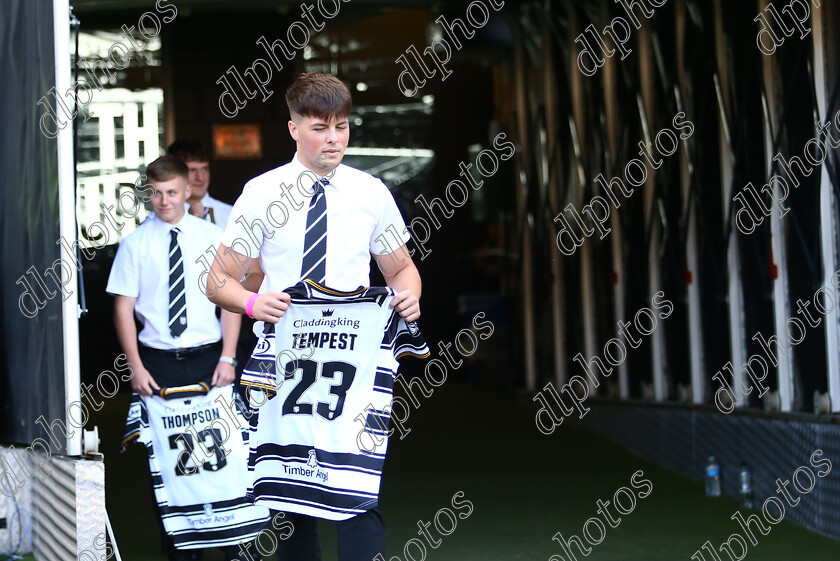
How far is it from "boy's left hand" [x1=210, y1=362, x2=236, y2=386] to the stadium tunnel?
678 mm

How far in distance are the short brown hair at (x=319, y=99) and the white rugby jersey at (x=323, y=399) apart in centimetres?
41

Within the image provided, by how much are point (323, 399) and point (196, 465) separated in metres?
1.81

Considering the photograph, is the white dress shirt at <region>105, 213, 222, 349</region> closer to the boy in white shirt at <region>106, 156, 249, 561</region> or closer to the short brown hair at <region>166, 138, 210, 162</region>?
the boy in white shirt at <region>106, 156, 249, 561</region>

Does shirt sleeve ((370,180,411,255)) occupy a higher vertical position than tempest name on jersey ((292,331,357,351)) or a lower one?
higher

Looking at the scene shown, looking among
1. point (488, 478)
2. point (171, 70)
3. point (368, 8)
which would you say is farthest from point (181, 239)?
point (171, 70)

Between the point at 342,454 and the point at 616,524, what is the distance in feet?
8.59

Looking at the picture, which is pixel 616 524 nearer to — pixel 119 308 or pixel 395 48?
pixel 119 308

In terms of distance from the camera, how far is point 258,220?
2732 millimetres

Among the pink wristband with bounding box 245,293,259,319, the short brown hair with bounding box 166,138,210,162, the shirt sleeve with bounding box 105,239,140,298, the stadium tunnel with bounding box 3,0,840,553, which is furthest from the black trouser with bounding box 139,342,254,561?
the pink wristband with bounding box 245,293,259,319

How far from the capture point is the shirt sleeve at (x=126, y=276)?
14.1 feet

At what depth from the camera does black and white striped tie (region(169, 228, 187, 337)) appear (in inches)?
169

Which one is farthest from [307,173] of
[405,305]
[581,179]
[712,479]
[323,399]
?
[581,179]

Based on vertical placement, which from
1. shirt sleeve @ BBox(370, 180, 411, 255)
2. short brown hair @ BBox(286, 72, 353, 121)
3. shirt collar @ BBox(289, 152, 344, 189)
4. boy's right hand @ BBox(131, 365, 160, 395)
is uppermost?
short brown hair @ BBox(286, 72, 353, 121)

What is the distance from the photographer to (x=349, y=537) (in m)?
2.64
